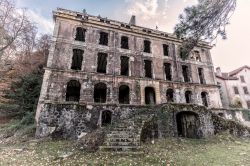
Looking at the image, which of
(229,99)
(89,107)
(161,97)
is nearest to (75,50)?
(89,107)

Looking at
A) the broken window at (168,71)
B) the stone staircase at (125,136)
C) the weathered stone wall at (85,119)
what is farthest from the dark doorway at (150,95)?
the stone staircase at (125,136)

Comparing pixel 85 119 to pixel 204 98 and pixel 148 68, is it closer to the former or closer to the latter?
pixel 148 68

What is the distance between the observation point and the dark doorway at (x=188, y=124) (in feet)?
47.5

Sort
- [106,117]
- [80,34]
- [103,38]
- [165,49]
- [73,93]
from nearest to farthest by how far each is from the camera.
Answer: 1. [106,117]
2. [80,34]
3. [103,38]
4. [73,93]
5. [165,49]

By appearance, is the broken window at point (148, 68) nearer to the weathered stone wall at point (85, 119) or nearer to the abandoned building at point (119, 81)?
the abandoned building at point (119, 81)

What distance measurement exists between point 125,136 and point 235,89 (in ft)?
105

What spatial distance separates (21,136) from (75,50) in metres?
9.69

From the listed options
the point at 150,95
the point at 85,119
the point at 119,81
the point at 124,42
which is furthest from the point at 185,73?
the point at 85,119

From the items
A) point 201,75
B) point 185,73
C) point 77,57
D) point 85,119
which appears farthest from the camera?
point 201,75

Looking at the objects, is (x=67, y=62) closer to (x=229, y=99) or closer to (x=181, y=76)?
(x=181, y=76)

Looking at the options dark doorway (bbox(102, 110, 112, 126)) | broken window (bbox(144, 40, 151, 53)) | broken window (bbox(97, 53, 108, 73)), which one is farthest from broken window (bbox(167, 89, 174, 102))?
broken window (bbox(97, 53, 108, 73))

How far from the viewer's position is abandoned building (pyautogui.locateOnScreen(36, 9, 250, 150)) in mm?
14234

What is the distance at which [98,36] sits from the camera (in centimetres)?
1939

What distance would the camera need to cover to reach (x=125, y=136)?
10.7 metres
